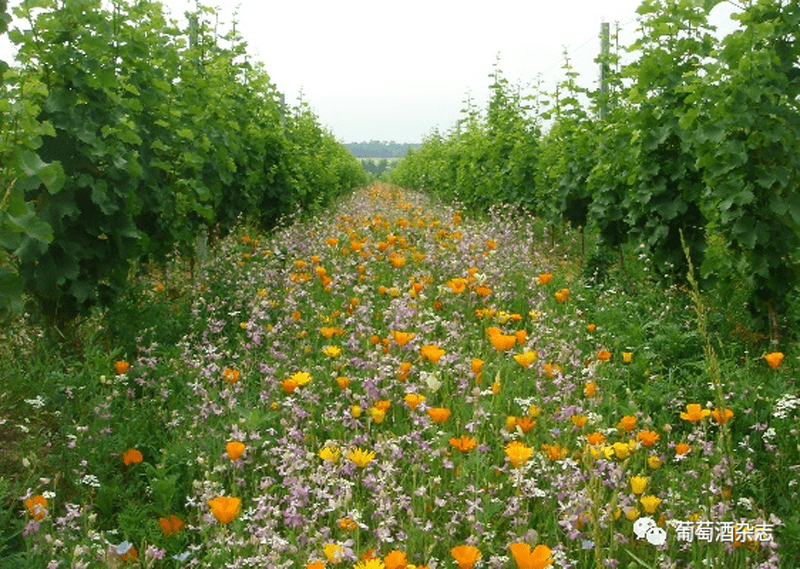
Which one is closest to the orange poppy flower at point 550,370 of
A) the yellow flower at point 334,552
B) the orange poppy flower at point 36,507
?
the yellow flower at point 334,552

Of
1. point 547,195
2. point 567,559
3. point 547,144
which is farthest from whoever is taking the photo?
point 547,195

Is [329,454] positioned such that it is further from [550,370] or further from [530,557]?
[550,370]

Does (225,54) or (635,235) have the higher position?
(225,54)

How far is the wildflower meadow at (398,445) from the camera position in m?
2.34

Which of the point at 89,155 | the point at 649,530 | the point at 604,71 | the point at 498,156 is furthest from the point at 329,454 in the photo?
the point at 498,156

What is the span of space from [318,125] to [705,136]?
15972 mm

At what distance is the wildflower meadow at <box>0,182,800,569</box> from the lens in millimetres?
2344

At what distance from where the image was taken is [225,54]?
9398 mm

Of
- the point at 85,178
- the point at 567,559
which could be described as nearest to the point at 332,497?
the point at 567,559

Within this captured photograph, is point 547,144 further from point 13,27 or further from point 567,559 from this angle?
point 567,559

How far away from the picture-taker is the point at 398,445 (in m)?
3.08

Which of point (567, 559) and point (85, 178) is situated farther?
point (85, 178)

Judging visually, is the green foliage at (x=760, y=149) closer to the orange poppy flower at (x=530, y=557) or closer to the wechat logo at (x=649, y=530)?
the wechat logo at (x=649, y=530)

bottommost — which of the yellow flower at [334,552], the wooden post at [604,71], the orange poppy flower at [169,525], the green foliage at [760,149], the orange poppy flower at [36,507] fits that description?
the orange poppy flower at [169,525]
